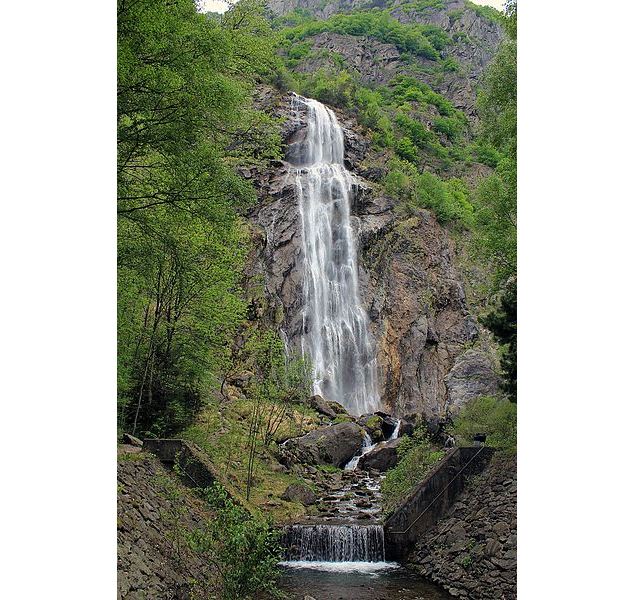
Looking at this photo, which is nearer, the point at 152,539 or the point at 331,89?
the point at 152,539

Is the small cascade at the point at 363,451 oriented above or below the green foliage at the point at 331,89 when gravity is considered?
below

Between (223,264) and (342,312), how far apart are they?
34.7ft

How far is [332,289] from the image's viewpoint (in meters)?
19.9

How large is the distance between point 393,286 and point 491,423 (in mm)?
13407

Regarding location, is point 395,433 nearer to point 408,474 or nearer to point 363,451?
point 363,451

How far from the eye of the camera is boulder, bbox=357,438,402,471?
12.6 metres

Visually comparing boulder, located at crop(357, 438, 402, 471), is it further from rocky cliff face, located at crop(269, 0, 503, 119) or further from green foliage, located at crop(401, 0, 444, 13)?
green foliage, located at crop(401, 0, 444, 13)

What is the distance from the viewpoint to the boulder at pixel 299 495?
9875 mm

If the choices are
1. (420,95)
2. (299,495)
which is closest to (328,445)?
(299,495)

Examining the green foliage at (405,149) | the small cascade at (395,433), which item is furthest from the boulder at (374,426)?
the green foliage at (405,149)

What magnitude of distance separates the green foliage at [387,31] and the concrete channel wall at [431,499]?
31.0 metres

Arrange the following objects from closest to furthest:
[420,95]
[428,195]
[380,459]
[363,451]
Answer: [380,459]
[363,451]
[428,195]
[420,95]

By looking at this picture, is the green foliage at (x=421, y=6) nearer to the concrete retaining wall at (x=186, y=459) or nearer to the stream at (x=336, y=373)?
the stream at (x=336, y=373)
